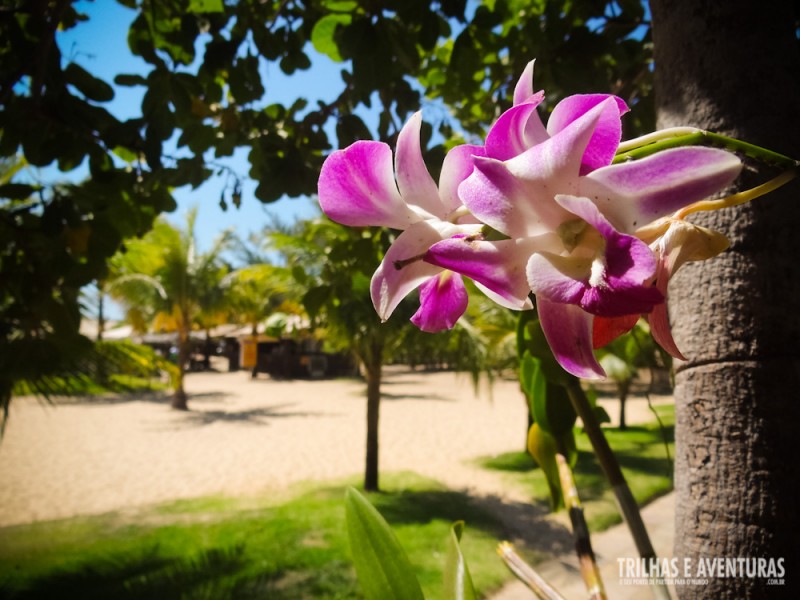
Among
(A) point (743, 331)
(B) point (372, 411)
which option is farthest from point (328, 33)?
(B) point (372, 411)

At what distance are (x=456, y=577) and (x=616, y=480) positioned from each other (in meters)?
0.22

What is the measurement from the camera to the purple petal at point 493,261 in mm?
243

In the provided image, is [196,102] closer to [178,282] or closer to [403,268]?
[403,268]

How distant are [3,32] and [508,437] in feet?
30.3

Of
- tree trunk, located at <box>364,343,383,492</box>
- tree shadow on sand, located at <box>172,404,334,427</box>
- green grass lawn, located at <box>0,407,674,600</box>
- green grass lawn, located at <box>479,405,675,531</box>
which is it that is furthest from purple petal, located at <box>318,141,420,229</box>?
tree shadow on sand, located at <box>172,404,334,427</box>

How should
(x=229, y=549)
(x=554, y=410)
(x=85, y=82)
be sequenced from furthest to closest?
(x=229, y=549) → (x=85, y=82) → (x=554, y=410)

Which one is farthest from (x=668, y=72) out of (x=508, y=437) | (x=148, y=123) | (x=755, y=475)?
(x=508, y=437)

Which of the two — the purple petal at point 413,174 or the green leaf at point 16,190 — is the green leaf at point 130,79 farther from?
the purple petal at point 413,174

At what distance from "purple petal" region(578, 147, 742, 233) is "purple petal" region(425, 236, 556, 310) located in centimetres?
4

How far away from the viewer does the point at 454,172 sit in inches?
12.1

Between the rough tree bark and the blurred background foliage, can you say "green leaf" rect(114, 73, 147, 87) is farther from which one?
the rough tree bark

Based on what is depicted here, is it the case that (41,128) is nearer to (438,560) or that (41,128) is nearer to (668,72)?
(668,72)

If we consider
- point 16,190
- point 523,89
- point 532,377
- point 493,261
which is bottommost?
point 532,377

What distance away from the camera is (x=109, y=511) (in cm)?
586
